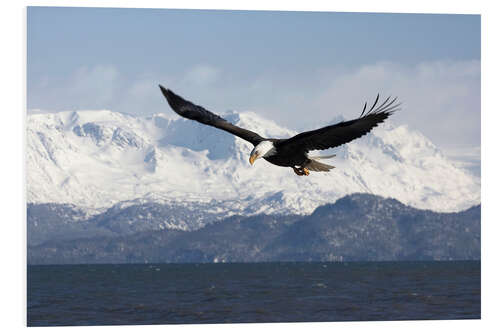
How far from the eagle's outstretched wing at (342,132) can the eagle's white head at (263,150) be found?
0.15m

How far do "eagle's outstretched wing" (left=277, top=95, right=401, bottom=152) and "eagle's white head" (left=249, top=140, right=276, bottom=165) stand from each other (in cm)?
15

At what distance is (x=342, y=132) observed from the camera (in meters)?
10.6

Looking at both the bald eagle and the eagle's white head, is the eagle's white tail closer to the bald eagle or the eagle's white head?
the bald eagle

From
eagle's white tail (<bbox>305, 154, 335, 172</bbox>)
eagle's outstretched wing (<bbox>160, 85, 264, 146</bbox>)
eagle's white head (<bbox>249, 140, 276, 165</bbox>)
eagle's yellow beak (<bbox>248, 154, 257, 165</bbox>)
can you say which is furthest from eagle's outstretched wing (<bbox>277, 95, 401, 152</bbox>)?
eagle's outstretched wing (<bbox>160, 85, 264, 146</bbox>)

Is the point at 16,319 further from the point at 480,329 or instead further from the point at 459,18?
the point at 459,18

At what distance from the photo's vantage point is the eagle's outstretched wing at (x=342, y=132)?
34.1 feet

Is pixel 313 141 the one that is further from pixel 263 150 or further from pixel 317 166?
pixel 263 150

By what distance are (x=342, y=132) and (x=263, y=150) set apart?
3.64 feet

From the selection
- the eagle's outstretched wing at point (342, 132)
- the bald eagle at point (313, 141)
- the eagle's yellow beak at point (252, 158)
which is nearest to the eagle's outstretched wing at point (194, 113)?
the bald eagle at point (313, 141)

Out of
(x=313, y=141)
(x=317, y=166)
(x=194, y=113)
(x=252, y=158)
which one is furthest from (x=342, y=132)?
(x=194, y=113)

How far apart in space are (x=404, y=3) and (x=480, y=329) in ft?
22.2
